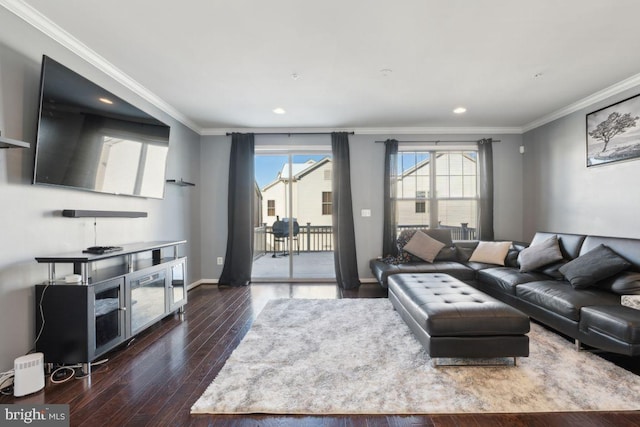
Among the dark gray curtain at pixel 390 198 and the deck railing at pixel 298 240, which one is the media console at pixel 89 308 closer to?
the deck railing at pixel 298 240

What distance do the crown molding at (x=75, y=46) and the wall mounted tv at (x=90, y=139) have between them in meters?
0.37

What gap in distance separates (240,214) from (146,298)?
2257mm

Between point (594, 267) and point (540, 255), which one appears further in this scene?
point (540, 255)

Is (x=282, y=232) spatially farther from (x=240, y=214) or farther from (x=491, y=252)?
(x=491, y=252)

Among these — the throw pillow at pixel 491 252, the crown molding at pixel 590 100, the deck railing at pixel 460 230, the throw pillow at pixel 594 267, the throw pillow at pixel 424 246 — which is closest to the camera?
the throw pillow at pixel 594 267

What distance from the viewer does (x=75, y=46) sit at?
8.27ft

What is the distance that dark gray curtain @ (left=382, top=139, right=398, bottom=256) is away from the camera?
4945mm

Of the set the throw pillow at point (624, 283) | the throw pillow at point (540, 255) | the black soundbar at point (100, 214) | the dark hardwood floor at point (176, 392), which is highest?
the black soundbar at point (100, 214)

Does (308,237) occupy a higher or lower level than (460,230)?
lower

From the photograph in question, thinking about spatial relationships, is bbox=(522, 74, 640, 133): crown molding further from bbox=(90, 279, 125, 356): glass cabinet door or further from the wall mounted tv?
bbox=(90, 279, 125, 356): glass cabinet door

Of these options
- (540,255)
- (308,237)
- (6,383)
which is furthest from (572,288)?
(6,383)

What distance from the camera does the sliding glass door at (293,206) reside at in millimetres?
5238

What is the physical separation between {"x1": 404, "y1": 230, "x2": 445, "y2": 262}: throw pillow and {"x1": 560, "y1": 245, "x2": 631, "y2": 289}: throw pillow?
65.6 inches

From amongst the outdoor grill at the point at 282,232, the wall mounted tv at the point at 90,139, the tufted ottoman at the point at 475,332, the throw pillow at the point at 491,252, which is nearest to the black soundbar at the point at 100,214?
the wall mounted tv at the point at 90,139
